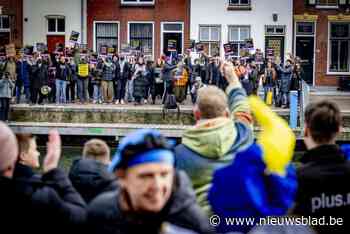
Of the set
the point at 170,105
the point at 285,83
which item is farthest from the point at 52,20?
the point at 285,83

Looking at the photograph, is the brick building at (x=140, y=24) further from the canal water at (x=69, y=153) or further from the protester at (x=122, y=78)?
the canal water at (x=69, y=153)

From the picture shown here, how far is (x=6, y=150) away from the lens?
10.5ft

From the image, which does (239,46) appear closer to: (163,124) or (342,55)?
(342,55)

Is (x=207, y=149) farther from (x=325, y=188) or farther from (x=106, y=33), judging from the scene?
(x=106, y=33)

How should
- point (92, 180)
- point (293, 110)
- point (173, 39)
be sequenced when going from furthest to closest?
point (173, 39), point (293, 110), point (92, 180)

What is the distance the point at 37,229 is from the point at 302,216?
4.32 ft

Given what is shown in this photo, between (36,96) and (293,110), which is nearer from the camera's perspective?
(293,110)

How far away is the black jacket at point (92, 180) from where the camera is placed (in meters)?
4.25

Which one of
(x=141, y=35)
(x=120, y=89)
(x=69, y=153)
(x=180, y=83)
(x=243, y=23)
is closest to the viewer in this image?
(x=69, y=153)

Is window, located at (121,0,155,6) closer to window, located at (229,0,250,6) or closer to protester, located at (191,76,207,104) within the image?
window, located at (229,0,250,6)

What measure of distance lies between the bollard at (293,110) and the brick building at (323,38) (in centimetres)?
835

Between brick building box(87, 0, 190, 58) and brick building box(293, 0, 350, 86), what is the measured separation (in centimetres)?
460

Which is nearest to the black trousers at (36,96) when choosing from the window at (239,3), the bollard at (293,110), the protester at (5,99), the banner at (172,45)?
the protester at (5,99)

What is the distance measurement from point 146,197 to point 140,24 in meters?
25.7
